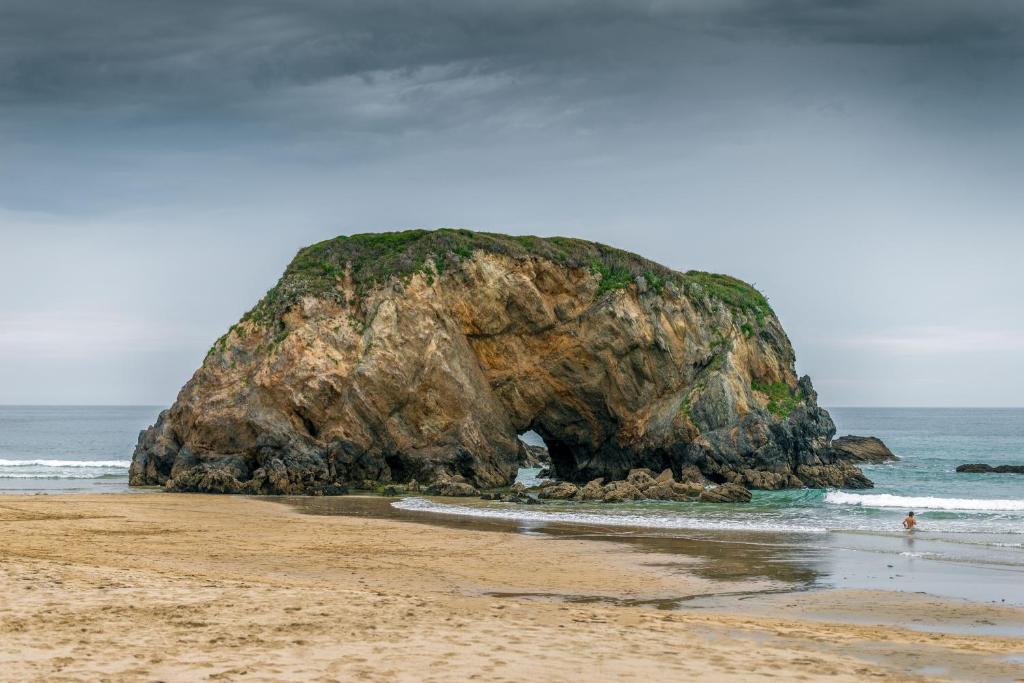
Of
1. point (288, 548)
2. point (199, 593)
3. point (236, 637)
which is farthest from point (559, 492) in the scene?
point (236, 637)

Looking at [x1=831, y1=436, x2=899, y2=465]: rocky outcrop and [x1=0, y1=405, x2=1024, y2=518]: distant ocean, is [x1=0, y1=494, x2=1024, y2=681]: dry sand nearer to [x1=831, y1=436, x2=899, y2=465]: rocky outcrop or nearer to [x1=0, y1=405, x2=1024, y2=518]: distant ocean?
[x1=0, y1=405, x2=1024, y2=518]: distant ocean

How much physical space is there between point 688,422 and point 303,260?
751 inches

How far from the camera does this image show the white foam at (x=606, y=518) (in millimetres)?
29422

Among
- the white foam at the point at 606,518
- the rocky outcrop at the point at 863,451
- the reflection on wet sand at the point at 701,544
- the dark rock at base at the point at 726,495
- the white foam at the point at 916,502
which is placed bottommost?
the reflection on wet sand at the point at 701,544

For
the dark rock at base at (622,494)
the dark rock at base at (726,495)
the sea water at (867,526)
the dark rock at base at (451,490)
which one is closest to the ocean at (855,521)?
the sea water at (867,526)

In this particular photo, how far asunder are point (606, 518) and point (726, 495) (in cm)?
Answer: 816

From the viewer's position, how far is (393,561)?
20703mm

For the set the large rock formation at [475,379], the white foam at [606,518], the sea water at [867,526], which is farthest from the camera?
the large rock formation at [475,379]

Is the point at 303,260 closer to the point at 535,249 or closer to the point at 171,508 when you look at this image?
the point at 535,249

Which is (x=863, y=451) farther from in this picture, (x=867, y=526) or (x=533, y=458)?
(x=867, y=526)

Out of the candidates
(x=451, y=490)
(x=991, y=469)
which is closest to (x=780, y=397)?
→ (x=451, y=490)

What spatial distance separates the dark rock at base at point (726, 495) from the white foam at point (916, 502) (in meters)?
3.43

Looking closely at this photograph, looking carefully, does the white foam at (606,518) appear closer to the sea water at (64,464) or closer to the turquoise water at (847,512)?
the turquoise water at (847,512)

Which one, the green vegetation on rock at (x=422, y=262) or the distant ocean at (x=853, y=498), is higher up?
the green vegetation on rock at (x=422, y=262)
